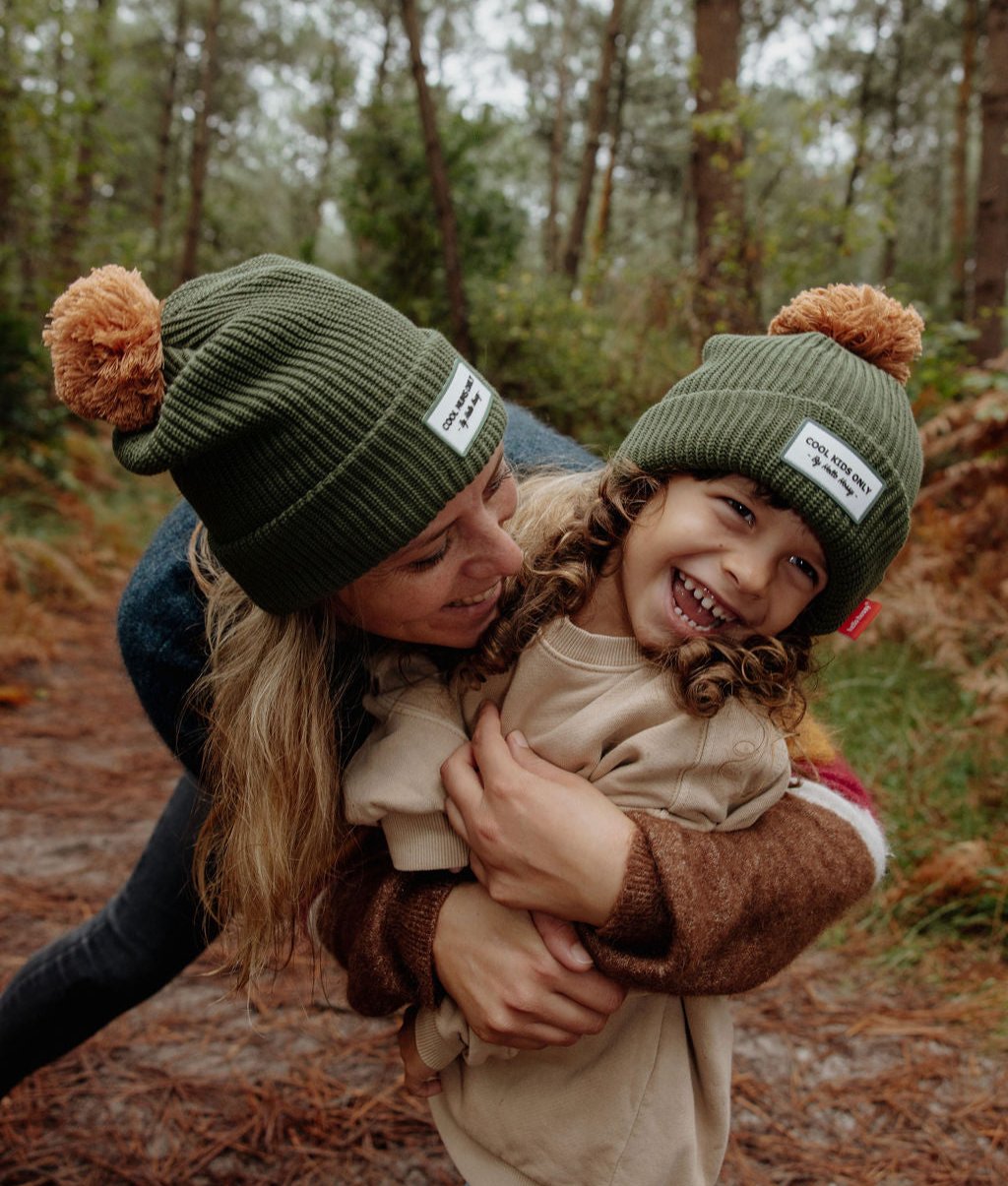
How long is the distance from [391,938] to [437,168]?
20.3 ft

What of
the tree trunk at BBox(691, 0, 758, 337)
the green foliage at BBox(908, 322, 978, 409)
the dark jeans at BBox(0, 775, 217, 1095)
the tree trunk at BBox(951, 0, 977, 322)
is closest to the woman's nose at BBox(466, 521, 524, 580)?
the dark jeans at BBox(0, 775, 217, 1095)

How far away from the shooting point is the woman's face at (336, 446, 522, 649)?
1440 millimetres

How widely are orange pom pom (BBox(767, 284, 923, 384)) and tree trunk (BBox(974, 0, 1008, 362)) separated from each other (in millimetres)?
6205

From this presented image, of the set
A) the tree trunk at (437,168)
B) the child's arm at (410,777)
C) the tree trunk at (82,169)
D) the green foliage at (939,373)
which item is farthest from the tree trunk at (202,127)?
the child's arm at (410,777)

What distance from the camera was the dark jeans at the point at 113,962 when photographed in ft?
6.64

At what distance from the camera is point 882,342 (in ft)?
5.12

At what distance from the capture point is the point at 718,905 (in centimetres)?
133

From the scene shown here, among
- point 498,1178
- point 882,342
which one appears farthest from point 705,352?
point 498,1178

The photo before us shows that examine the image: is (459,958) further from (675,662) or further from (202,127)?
(202,127)

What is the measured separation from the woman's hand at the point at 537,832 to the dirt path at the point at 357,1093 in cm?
103

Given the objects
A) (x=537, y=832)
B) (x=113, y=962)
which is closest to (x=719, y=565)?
(x=537, y=832)

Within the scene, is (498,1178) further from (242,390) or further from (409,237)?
(409,237)

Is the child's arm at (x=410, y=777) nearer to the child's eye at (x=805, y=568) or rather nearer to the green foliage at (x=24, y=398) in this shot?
the child's eye at (x=805, y=568)

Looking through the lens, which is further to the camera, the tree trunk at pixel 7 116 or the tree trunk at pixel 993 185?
the tree trunk at pixel 7 116
